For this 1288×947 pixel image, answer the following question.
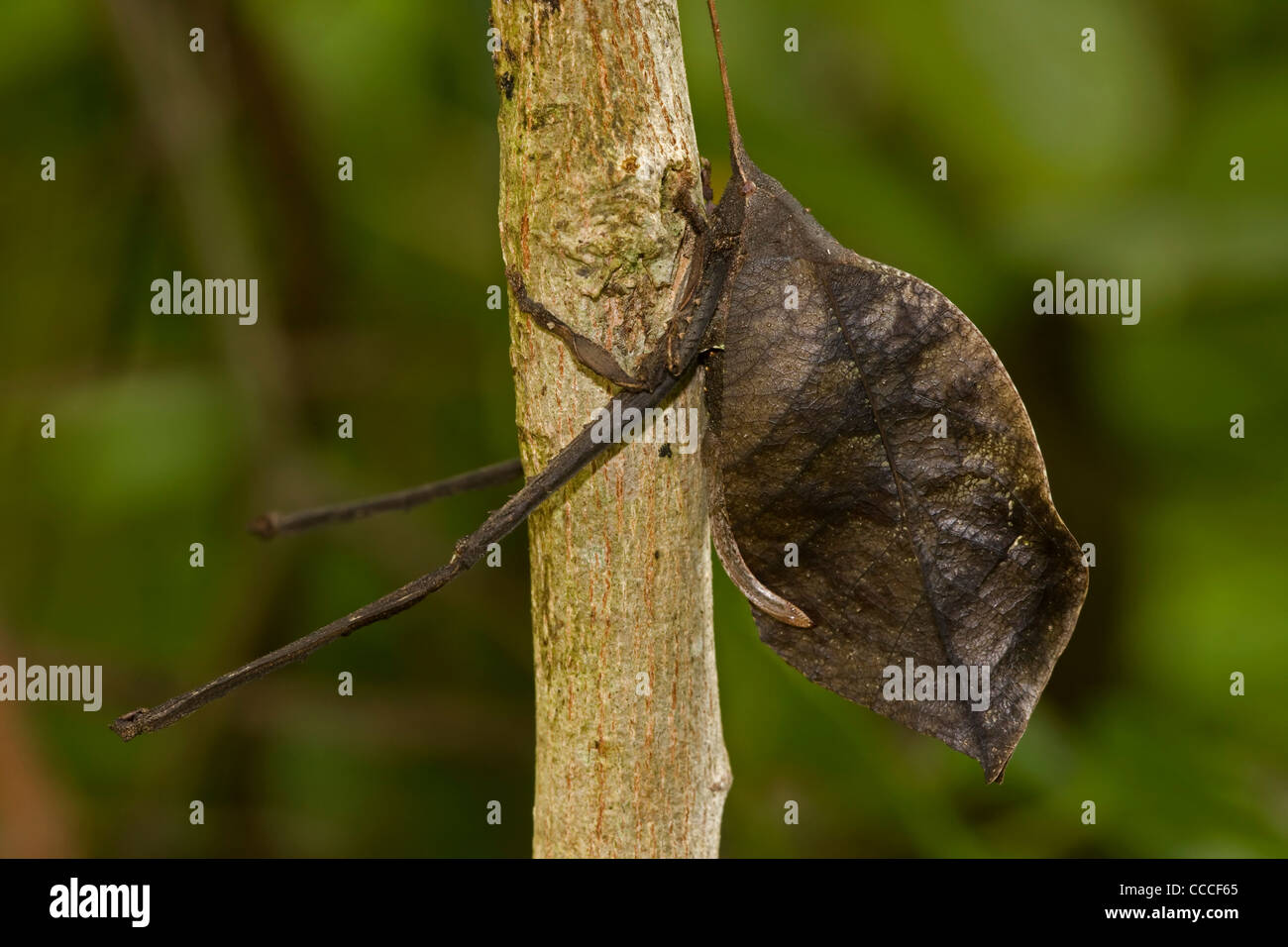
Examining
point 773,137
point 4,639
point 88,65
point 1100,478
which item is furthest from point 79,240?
point 1100,478

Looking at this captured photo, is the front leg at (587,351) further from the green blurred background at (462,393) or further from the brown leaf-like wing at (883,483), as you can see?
the green blurred background at (462,393)

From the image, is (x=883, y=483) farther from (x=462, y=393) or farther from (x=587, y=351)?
(x=462, y=393)

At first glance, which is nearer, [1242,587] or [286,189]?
[1242,587]

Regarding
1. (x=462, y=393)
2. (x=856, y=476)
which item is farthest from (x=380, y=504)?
(x=462, y=393)

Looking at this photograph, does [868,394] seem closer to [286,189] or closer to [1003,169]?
[1003,169]

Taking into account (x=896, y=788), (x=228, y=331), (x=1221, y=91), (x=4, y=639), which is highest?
(x=1221, y=91)

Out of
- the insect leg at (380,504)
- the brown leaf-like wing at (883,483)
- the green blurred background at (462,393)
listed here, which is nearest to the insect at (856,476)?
the brown leaf-like wing at (883,483)

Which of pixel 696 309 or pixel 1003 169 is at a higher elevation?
pixel 1003 169
